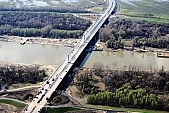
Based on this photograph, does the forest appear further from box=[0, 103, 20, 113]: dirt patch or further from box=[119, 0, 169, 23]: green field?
box=[119, 0, 169, 23]: green field

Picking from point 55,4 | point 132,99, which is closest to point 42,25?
point 55,4

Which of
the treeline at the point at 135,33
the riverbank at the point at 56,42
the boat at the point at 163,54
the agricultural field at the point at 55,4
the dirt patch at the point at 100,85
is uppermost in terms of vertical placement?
the agricultural field at the point at 55,4

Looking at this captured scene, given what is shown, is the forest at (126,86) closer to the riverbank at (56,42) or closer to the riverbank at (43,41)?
the riverbank at (56,42)

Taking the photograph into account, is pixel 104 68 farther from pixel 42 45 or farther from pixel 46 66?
pixel 42 45

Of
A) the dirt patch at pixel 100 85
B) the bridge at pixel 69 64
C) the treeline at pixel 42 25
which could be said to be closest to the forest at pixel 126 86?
the dirt patch at pixel 100 85

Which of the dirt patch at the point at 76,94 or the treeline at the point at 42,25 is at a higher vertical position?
the treeline at the point at 42,25

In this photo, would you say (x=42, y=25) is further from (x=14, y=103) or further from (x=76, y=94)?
(x=14, y=103)
